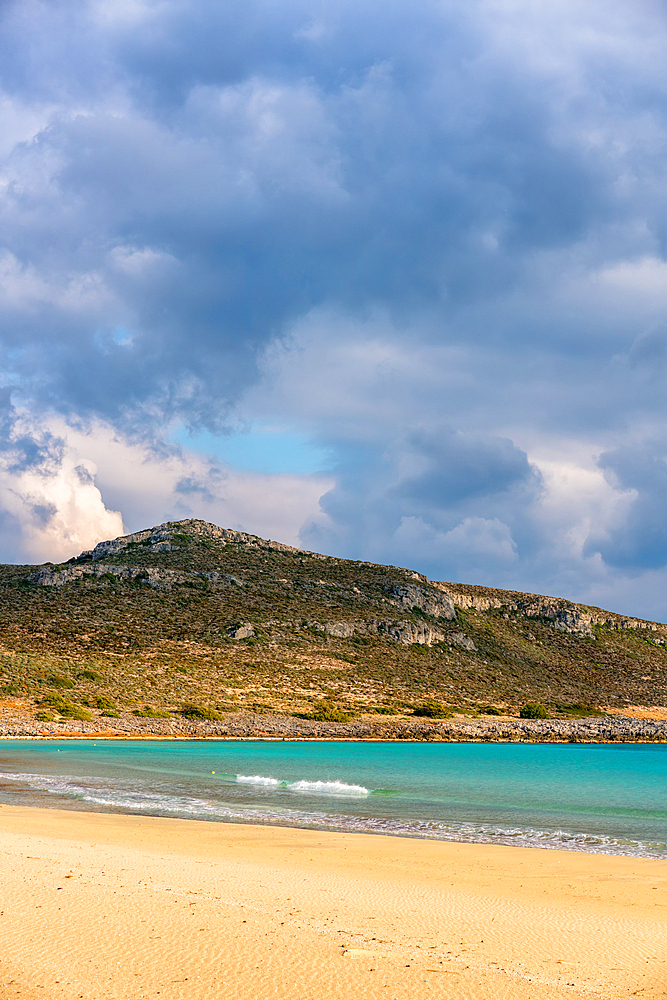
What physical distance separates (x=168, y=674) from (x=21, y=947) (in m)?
58.6

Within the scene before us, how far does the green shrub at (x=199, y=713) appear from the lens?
55875 millimetres

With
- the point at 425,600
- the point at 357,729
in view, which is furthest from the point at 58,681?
the point at 425,600

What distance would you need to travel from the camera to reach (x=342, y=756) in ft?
138

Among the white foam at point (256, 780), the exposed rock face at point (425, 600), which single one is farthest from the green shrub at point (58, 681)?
the exposed rock face at point (425, 600)

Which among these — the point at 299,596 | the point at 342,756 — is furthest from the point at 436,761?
the point at 299,596

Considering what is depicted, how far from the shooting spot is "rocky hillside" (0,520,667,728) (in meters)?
60.3

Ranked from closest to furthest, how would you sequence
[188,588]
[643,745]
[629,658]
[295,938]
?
1. [295,938]
2. [643,745]
3. [188,588]
4. [629,658]

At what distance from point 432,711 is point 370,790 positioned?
136 feet

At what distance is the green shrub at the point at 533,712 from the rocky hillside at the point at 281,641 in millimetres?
1361

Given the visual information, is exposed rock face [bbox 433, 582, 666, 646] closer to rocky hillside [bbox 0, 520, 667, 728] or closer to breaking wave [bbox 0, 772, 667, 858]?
rocky hillside [bbox 0, 520, 667, 728]

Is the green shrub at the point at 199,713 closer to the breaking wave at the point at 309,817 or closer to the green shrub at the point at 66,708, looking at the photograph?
the green shrub at the point at 66,708

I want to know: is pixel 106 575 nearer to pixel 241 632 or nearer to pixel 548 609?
pixel 241 632

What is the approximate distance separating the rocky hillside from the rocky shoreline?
5.16 ft

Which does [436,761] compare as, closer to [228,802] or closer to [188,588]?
[228,802]
